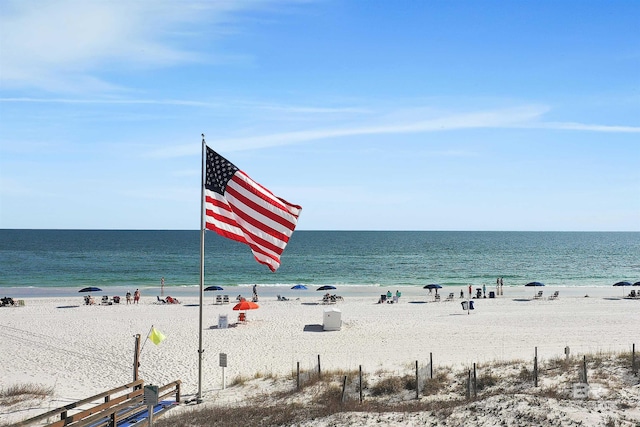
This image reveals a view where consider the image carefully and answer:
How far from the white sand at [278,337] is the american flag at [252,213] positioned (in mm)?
6003

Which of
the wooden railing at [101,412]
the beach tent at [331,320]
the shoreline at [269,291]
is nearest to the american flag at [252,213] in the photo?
the wooden railing at [101,412]

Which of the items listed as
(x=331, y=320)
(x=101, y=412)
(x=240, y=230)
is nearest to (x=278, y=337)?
(x=331, y=320)

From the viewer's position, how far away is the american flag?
1452 centimetres

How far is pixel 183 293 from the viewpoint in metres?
53.1

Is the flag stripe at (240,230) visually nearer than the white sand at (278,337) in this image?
Yes

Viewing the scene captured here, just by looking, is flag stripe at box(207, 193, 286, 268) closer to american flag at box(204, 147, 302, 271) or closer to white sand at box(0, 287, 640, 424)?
american flag at box(204, 147, 302, 271)

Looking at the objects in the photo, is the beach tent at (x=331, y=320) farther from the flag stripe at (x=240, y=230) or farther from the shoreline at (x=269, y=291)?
the shoreline at (x=269, y=291)

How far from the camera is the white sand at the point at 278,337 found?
21766mm

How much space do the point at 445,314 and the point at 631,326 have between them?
35.2ft

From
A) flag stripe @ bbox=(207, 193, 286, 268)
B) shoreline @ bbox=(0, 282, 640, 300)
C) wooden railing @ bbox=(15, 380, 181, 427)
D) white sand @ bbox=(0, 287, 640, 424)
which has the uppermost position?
flag stripe @ bbox=(207, 193, 286, 268)

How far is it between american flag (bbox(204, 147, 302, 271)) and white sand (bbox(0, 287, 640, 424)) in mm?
6003

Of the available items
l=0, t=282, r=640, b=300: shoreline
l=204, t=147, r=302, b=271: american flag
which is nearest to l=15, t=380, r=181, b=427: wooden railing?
l=204, t=147, r=302, b=271: american flag

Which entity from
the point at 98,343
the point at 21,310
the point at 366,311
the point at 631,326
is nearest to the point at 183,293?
the point at 21,310

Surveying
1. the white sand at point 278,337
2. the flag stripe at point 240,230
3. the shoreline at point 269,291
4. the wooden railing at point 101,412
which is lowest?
the white sand at point 278,337
